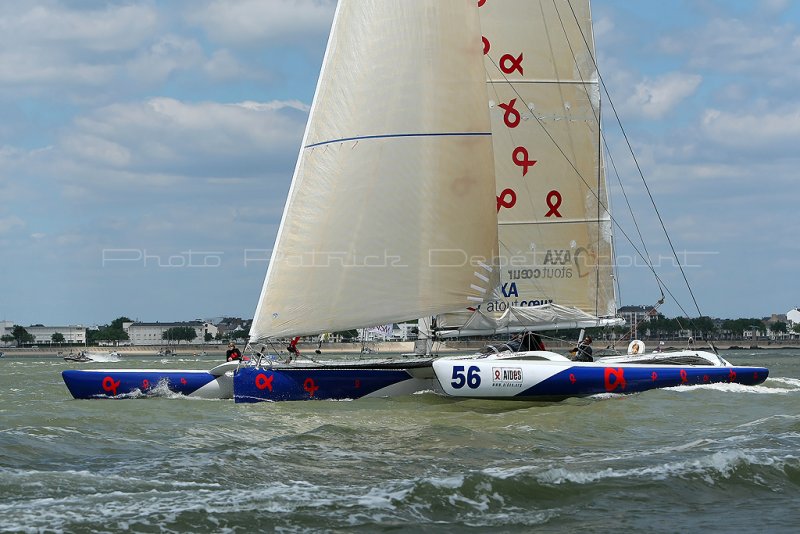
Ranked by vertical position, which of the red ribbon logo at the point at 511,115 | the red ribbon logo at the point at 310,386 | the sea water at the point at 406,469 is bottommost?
the sea water at the point at 406,469

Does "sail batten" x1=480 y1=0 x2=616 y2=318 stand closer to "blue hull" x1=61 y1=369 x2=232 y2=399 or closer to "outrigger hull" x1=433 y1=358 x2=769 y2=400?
"outrigger hull" x1=433 y1=358 x2=769 y2=400

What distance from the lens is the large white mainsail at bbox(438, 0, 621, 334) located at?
988 inches

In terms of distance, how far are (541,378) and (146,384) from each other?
835 centimetres

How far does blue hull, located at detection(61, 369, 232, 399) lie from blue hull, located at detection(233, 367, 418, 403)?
2.23 metres

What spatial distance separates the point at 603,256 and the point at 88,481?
15891 millimetres

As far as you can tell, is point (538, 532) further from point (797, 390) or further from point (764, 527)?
point (797, 390)

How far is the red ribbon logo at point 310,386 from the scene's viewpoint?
2153 cm

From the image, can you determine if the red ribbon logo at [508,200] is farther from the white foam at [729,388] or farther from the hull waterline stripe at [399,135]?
the white foam at [729,388]

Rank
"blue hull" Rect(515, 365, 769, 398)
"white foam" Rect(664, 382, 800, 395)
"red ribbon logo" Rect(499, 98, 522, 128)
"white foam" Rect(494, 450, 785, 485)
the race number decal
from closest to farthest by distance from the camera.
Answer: "white foam" Rect(494, 450, 785, 485)
the race number decal
"blue hull" Rect(515, 365, 769, 398)
"white foam" Rect(664, 382, 800, 395)
"red ribbon logo" Rect(499, 98, 522, 128)

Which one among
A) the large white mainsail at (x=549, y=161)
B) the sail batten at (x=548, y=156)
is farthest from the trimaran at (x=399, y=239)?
the sail batten at (x=548, y=156)

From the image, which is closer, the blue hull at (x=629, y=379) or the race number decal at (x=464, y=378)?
the race number decal at (x=464, y=378)

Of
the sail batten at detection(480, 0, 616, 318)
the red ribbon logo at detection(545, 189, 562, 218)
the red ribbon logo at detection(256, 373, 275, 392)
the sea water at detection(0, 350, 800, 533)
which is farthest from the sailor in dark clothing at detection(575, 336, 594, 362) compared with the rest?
the red ribbon logo at detection(256, 373, 275, 392)

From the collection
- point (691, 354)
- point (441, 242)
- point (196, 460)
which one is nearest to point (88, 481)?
point (196, 460)

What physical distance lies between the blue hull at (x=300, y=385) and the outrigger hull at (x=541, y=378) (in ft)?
5.83
